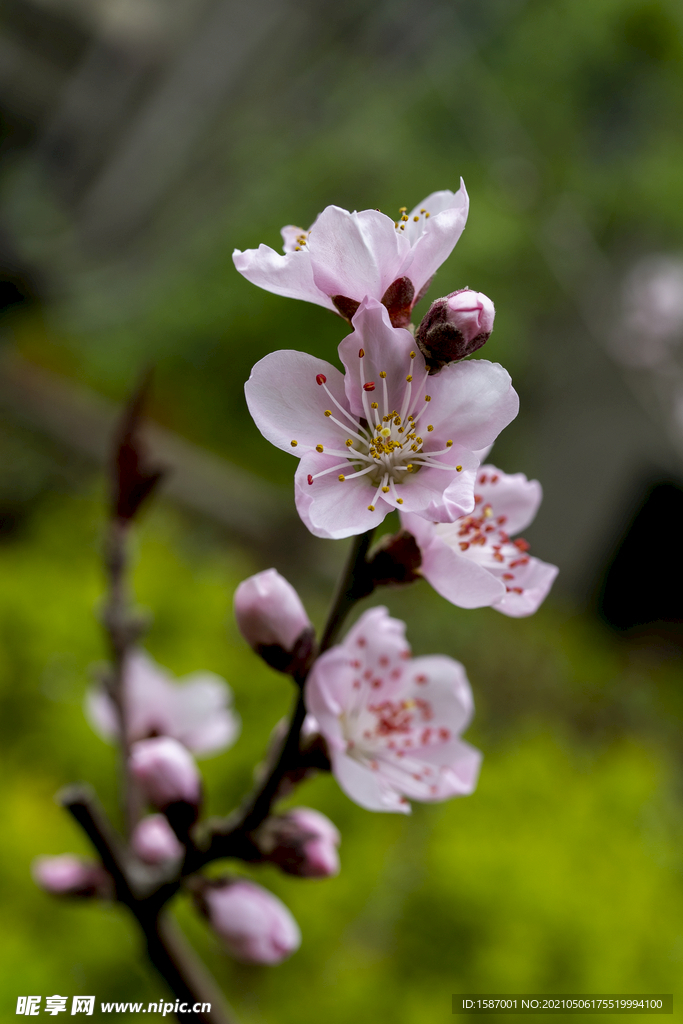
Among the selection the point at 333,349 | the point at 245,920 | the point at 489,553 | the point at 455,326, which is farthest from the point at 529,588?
the point at 333,349

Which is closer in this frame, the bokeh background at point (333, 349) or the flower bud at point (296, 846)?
the flower bud at point (296, 846)

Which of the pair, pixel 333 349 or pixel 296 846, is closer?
pixel 296 846

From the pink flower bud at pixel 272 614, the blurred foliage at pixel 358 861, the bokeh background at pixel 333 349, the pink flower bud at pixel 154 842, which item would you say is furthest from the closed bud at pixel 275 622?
the bokeh background at pixel 333 349

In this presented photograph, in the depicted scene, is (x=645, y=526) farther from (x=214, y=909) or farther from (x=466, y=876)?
(x=214, y=909)

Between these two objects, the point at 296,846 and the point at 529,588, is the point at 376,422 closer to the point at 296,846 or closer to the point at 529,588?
the point at 529,588

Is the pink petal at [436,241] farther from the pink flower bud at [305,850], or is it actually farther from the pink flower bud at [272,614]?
the pink flower bud at [305,850]

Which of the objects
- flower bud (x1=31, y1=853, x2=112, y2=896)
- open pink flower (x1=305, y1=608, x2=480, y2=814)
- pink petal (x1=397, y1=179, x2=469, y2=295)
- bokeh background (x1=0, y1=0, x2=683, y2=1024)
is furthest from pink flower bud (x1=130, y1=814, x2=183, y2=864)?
bokeh background (x1=0, y1=0, x2=683, y2=1024)
